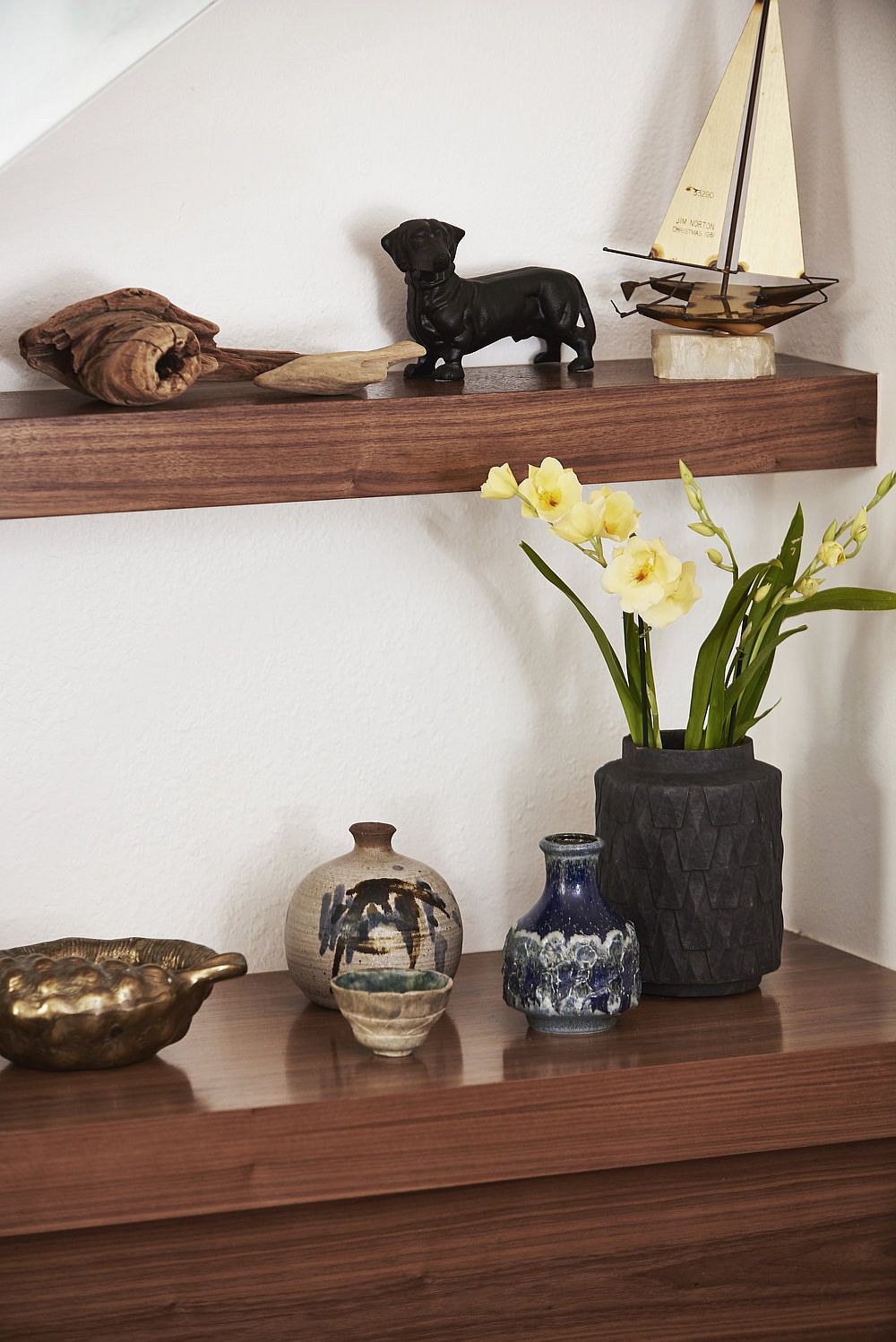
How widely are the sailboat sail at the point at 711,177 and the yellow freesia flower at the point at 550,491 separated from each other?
296 millimetres

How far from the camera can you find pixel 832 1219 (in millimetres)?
1420

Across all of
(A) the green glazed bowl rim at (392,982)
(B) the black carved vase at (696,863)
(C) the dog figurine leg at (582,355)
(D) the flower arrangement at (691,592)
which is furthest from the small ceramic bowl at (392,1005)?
(C) the dog figurine leg at (582,355)

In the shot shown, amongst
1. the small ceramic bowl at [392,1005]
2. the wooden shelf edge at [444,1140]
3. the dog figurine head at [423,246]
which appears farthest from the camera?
the dog figurine head at [423,246]

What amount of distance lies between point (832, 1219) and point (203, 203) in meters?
1.11

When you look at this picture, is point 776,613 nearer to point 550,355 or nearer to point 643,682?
point 643,682

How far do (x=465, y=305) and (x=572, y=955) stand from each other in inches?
23.9

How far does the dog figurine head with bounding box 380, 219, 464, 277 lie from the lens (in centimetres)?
144

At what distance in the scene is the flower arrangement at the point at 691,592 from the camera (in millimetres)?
1389

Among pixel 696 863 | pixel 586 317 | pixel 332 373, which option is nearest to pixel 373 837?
pixel 696 863

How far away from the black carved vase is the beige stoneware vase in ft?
0.57

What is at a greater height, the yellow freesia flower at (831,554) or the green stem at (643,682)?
the yellow freesia flower at (831,554)

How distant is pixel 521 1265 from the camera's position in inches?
53.6

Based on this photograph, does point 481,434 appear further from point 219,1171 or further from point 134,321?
point 219,1171

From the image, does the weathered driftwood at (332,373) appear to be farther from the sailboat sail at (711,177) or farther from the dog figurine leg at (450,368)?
the sailboat sail at (711,177)
